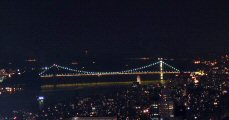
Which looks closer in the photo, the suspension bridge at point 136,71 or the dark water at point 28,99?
the dark water at point 28,99

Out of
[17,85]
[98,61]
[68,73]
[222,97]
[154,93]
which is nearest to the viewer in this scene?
[222,97]

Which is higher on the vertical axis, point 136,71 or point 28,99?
point 136,71

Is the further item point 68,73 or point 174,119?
point 68,73

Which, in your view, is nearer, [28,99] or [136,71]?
[28,99]

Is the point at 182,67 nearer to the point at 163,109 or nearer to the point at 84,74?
the point at 84,74

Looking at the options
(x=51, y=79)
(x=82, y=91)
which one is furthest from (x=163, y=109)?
(x=51, y=79)

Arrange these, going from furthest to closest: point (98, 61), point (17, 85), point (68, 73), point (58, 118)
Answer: point (98, 61) → point (68, 73) → point (17, 85) → point (58, 118)

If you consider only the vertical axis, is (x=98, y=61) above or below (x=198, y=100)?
above

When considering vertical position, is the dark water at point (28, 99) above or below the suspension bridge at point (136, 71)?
below

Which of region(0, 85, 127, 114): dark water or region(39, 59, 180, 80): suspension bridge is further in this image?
region(39, 59, 180, 80): suspension bridge

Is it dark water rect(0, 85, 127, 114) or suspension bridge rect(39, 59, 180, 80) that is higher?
suspension bridge rect(39, 59, 180, 80)
